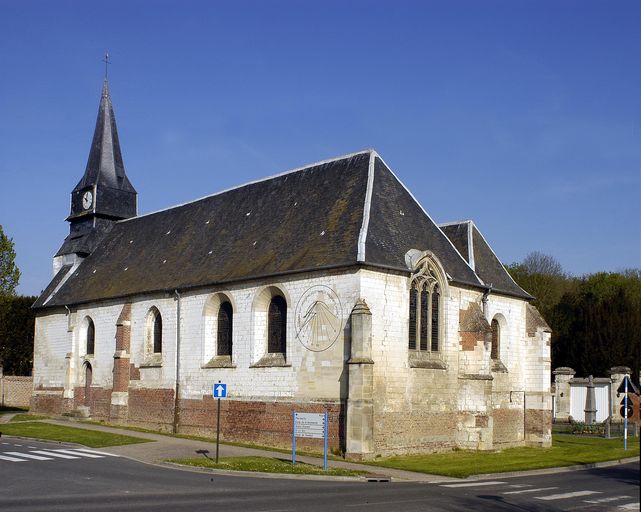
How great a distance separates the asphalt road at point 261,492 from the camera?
14.5 m

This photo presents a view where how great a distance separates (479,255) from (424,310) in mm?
6851

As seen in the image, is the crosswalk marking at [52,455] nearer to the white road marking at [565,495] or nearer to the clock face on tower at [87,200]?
the white road marking at [565,495]

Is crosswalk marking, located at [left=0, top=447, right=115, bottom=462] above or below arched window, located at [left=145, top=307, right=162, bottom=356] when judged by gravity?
below

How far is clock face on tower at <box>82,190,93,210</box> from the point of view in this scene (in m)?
44.7

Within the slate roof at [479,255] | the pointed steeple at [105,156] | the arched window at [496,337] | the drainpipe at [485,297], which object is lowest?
the arched window at [496,337]

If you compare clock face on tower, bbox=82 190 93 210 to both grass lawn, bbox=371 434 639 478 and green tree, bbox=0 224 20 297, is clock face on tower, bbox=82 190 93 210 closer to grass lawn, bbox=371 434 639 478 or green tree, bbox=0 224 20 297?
green tree, bbox=0 224 20 297

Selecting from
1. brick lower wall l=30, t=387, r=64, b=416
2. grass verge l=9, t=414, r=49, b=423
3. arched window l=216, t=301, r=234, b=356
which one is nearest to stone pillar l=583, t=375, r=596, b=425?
arched window l=216, t=301, r=234, b=356

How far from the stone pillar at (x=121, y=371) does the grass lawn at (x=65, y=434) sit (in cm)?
238

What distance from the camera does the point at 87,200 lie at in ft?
147

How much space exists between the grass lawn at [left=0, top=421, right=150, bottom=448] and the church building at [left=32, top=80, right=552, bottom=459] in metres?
2.85

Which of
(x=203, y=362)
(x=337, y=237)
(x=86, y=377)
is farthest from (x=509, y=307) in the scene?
(x=86, y=377)

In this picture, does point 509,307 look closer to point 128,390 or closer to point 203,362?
point 203,362

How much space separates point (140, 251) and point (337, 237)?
598 inches

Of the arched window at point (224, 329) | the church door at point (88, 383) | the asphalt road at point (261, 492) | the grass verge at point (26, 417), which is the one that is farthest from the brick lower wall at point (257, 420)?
the grass verge at point (26, 417)
